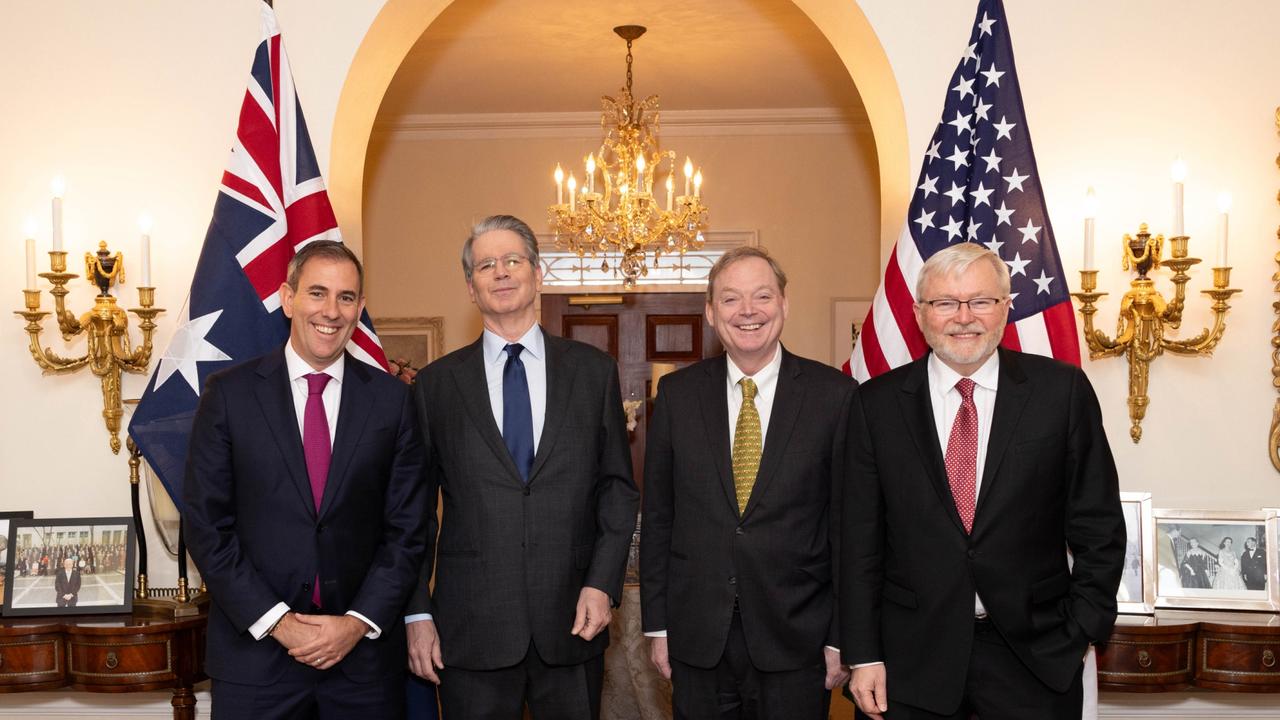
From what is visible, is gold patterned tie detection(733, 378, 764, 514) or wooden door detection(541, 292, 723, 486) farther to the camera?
wooden door detection(541, 292, 723, 486)

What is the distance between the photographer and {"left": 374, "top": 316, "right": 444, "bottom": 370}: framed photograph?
746cm

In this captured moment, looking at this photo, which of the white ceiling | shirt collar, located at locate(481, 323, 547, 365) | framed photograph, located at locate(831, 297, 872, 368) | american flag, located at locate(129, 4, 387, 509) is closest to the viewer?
shirt collar, located at locate(481, 323, 547, 365)

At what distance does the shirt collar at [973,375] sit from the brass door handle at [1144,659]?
47.6 inches

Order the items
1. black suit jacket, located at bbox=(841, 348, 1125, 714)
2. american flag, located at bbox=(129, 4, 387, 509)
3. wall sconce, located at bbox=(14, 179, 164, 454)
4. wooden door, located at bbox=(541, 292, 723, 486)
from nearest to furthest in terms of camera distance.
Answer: black suit jacket, located at bbox=(841, 348, 1125, 714) → american flag, located at bbox=(129, 4, 387, 509) → wall sconce, located at bbox=(14, 179, 164, 454) → wooden door, located at bbox=(541, 292, 723, 486)

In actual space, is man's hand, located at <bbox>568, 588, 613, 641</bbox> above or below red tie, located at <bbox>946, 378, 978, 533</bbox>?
below

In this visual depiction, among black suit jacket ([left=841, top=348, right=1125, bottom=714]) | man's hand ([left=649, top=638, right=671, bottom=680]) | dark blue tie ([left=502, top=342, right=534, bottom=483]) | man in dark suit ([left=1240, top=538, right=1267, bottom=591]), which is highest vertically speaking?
dark blue tie ([left=502, top=342, right=534, bottom=483])

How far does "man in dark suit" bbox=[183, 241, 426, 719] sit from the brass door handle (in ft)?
6.86

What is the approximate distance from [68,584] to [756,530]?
7.31 ft

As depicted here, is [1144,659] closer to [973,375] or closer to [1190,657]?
[1190,657]

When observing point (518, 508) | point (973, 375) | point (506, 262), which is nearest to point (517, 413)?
point (518, 508)

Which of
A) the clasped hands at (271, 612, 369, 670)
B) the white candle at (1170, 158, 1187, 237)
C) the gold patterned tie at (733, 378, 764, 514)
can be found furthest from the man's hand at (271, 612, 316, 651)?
the white candle at (1170, 158, 1187, 237)

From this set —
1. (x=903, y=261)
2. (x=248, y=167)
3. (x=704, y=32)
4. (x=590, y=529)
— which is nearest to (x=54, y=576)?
(x=248, y=167)

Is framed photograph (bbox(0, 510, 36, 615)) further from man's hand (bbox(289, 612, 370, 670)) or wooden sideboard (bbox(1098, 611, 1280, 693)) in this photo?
wooden sideboard (bbox(1098, 611, 1280, 693))

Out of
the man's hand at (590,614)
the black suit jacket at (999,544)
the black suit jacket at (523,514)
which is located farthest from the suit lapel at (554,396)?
the black suit jacket at (999,544)
